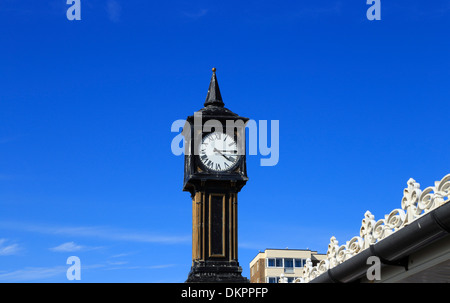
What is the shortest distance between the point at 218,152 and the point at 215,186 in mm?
1597

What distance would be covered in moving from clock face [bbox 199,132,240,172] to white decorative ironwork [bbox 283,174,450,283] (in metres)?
14.5

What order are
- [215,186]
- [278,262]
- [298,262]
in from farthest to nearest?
1. [298,262]
2. [278,262]
3. [215,186]

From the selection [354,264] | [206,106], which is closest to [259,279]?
[206,106]

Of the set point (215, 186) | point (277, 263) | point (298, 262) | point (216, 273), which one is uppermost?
point (298, 262)

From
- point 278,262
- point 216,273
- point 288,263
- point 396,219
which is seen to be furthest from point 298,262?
point 396,219

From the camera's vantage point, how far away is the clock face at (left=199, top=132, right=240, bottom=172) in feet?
115

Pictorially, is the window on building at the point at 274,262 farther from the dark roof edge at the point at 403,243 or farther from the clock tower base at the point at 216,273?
the dark roof edge at the point at 403,243

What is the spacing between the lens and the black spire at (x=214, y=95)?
3738cm

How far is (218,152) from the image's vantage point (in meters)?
35.2

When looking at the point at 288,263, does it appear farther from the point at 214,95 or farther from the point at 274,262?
the point at 214,95

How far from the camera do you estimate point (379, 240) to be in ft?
57.1

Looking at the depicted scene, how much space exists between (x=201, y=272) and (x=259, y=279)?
48.5 metres

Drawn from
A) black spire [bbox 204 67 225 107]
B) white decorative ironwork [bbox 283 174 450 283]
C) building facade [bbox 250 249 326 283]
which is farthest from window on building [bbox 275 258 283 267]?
white decorative ironwork [bbox 283 174 450 283]
